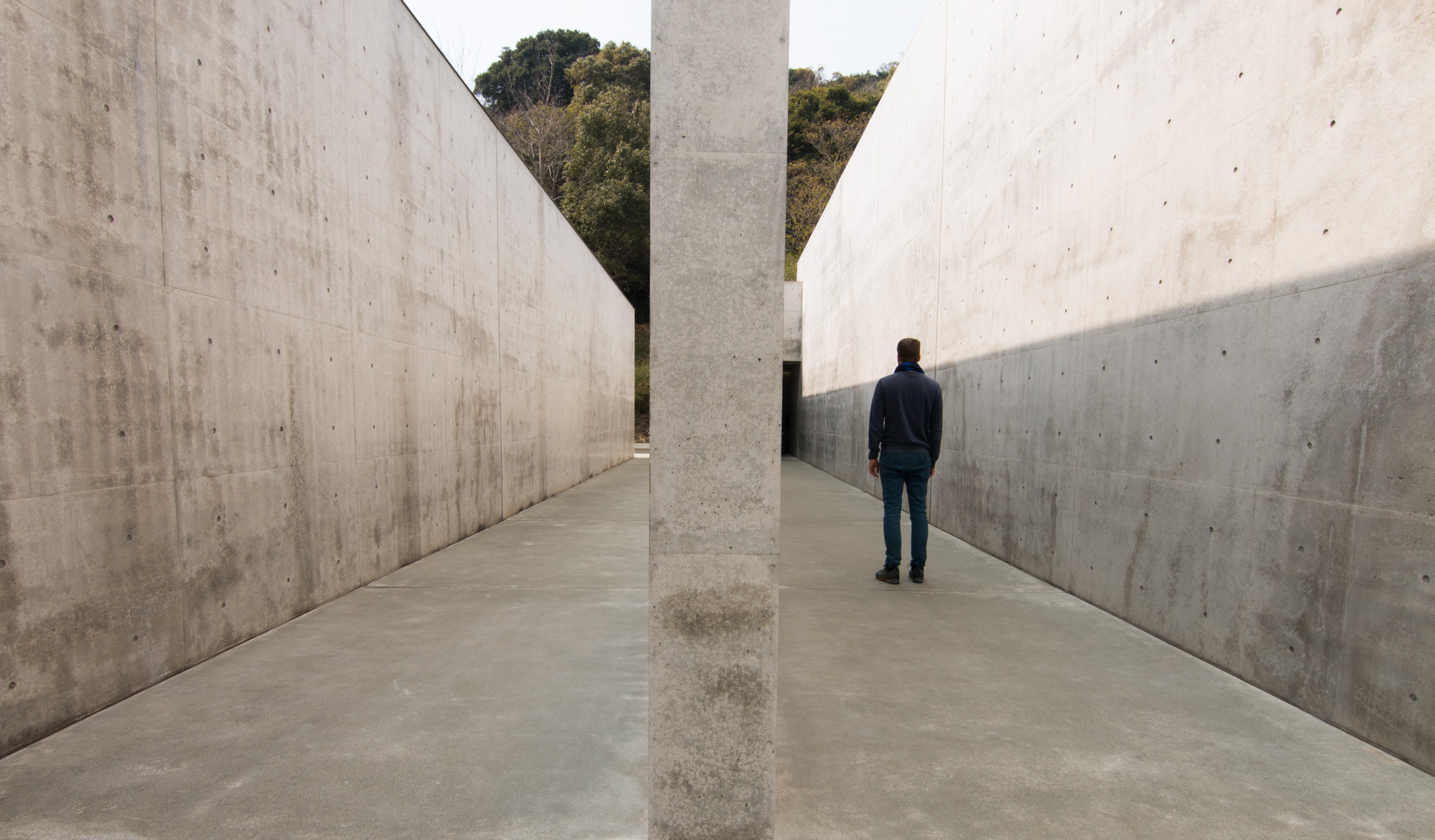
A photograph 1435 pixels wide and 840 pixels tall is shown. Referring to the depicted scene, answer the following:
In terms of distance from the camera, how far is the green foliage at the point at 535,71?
33.2 meters

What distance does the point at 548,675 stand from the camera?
9.96 feet

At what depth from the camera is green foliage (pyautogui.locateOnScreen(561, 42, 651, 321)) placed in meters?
25.8

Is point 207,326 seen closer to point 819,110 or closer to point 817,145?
point 817,145

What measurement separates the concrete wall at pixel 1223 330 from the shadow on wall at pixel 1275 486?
0.4 inches

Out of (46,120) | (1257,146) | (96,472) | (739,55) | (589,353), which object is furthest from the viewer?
(589,353)

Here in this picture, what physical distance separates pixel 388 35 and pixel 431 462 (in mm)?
3260

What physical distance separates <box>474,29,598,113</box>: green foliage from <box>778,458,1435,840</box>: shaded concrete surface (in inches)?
1357

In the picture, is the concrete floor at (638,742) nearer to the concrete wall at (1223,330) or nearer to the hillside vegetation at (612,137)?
the concrete wall at (1223,330)

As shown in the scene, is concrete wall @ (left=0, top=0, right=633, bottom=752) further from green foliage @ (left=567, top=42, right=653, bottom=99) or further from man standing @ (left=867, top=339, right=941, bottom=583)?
green foliage @ (left=567, top=42, right=653, bottom=99)

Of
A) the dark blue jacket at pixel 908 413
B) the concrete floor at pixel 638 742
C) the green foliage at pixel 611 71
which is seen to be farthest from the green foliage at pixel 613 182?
the concrete floor at pixel 638 742

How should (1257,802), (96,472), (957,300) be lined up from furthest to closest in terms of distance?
1. (957,300)
2. (96,472)
3. (1257,802)

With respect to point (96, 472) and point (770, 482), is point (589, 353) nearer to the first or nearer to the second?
point (96, 472)

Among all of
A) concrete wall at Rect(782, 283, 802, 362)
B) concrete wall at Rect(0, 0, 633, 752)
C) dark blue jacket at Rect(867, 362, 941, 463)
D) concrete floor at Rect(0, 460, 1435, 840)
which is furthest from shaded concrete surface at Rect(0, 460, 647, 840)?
concrete wall at Rect(782, 283, 802, 362)

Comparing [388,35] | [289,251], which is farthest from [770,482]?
[388,35]
